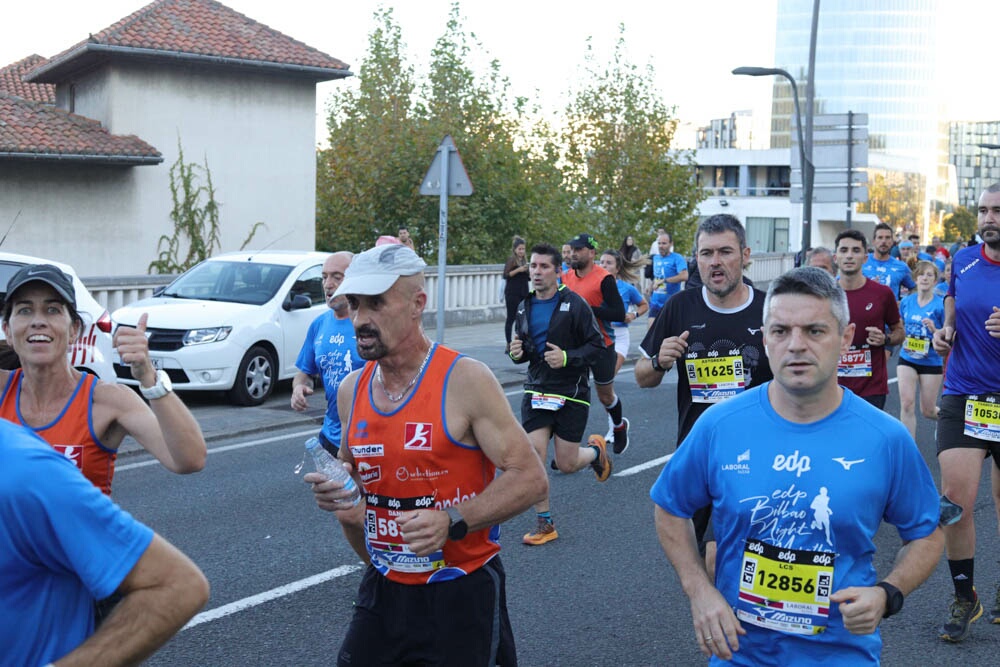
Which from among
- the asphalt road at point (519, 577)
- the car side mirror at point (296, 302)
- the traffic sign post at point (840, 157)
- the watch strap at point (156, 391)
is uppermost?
the traffic sign post at point (840, 157)

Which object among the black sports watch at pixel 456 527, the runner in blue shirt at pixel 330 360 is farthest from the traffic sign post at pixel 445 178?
the black sports watch at pixel 456 527

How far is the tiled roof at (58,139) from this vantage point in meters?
22.7

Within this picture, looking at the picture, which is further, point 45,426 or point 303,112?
point 303,112

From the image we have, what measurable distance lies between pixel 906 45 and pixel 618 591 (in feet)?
531

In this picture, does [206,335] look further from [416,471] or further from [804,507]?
[804,507]

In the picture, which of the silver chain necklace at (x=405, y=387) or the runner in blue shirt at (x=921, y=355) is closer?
the silver chain necklace at (x=405, y=387)

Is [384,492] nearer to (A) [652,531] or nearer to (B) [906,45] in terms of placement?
(A) [652,531]

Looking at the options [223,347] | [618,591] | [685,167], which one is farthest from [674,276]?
[685,167]

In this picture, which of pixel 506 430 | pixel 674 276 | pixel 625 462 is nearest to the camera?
pixel 506 430

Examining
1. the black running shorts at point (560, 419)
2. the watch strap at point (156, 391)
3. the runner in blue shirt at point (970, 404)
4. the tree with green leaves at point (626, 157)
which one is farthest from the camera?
the tree with green leaves at point (626, 157)

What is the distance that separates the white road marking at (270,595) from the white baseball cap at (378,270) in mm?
2785

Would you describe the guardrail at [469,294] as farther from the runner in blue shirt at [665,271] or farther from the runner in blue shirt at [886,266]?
the runner in blue shirt at [886,266]

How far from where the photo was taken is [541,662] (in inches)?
216

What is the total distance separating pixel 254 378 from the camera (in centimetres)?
1338
